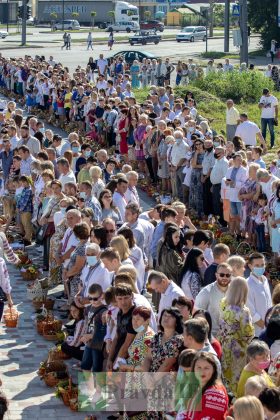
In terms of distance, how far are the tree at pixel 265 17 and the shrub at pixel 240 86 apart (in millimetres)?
24848

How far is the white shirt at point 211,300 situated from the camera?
39.2ft

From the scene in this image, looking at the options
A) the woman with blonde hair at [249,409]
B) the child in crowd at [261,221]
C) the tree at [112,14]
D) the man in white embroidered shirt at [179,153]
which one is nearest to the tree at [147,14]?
the tree at [112,14]

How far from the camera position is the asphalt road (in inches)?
2643

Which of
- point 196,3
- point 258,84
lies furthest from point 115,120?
point 196,3

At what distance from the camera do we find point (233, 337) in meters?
11.5

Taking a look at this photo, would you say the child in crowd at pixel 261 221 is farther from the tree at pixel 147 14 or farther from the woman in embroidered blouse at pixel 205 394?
the tree at pixel 147 14

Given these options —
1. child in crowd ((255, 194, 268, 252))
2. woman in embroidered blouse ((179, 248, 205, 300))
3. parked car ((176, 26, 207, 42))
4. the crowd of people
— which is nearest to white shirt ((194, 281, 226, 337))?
the crowd of people

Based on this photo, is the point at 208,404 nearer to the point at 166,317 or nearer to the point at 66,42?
the point at 166,317

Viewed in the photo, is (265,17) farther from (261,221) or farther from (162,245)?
(162,245)

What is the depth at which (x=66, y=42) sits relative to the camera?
248 ft

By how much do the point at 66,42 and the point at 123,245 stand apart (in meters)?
63.2

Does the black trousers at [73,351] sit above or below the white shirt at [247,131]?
below

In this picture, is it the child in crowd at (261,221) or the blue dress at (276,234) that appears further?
the child in crowd at (261,221)

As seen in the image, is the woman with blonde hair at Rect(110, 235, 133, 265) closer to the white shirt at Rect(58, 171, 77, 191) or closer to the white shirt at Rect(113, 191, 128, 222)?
the white shirt at Rect(113, 191, 128, 222)
